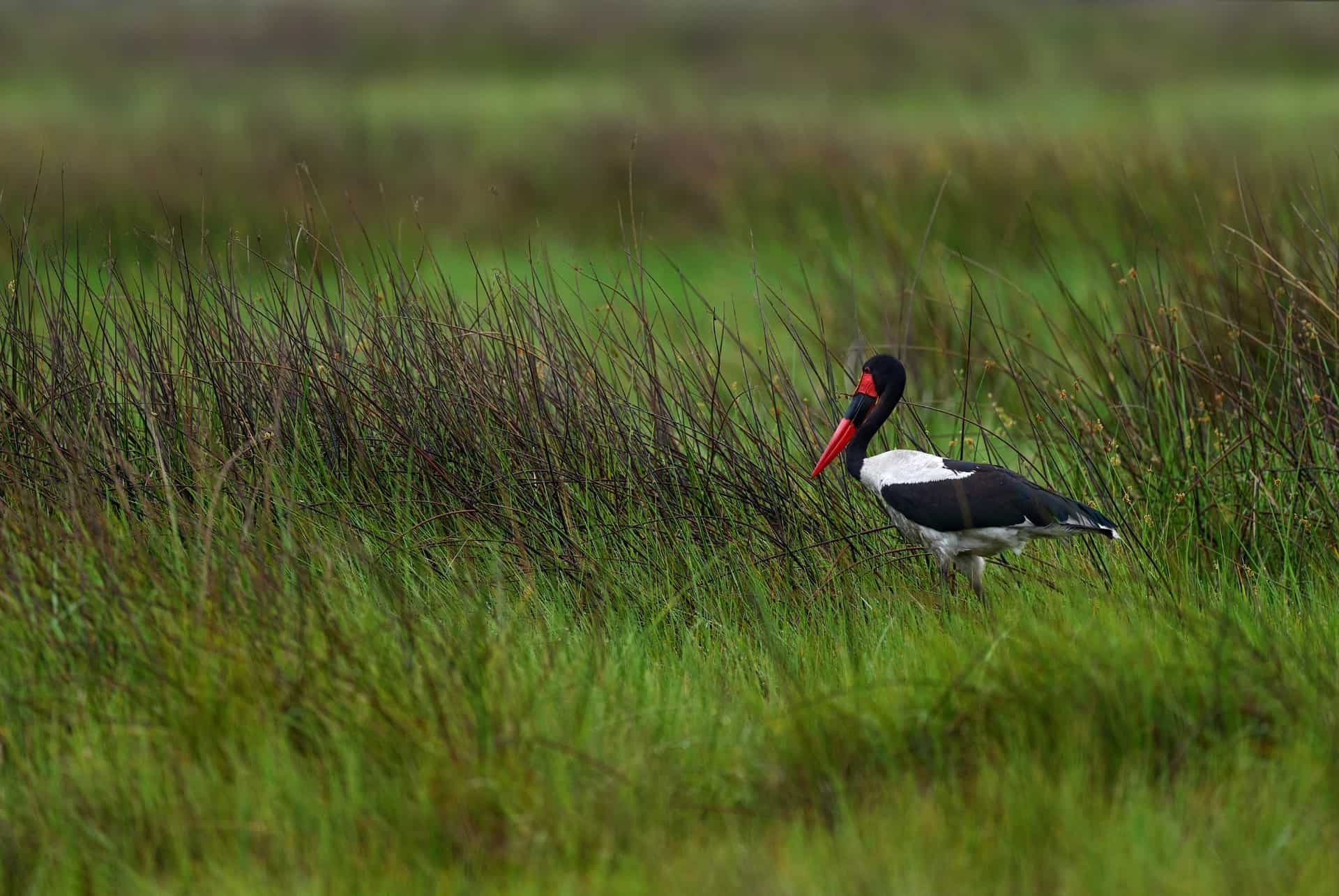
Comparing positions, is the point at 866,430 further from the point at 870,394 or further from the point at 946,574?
the point at 946,574

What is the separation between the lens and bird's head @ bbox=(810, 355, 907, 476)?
3.94m

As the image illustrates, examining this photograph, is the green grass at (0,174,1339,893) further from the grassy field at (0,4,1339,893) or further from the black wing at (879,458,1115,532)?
the black wing at (879,458,1115,532)

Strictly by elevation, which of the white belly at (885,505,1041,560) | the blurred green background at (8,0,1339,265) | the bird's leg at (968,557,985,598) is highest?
the blurred green background at (8,0,1339,265)

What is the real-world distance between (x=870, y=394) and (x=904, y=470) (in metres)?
0.28

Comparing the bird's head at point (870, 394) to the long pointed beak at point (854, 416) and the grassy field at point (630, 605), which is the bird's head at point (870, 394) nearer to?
the long pointed beak at point (854, 416)

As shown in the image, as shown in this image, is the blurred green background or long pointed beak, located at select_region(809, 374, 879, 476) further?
Result: the blurred green background

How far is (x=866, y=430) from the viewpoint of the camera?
4039mm

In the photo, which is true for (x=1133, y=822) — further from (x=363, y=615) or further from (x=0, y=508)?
(x=0, y=508)

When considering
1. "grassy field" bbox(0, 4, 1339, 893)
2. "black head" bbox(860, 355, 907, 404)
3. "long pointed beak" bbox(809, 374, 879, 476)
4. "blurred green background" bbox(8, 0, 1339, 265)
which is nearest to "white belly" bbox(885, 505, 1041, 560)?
"grassy field" bbox(0, 4, 1339, 893)

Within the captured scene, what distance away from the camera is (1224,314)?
537 centimetres

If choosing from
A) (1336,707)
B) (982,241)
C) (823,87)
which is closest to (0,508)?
(1336,707)

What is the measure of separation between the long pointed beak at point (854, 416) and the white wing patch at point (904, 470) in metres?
0.10

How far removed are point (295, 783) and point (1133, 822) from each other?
63.7 inches

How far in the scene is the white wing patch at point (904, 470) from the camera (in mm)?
3721
